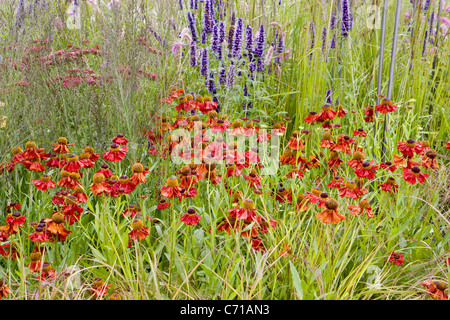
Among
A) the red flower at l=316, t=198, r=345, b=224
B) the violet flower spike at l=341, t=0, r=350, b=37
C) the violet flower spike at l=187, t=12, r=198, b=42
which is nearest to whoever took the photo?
the red flower at l=316, t=198, r=345, b=224

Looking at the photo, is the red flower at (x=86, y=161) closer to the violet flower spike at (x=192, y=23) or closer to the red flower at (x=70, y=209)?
the red flower at (x=70, y=209)

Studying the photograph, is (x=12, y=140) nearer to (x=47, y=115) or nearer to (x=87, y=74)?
(x=47, y=115)

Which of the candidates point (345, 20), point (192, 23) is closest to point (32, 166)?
point (192, 23)

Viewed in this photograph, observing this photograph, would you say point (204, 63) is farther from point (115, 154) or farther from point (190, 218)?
point (190, 218)

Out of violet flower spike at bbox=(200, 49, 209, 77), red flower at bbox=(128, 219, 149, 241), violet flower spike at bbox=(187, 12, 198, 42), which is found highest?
violet flower spike at bbox=(187, 12, 198, 42)

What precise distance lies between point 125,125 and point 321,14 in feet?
5.45

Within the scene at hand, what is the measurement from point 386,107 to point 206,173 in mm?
956

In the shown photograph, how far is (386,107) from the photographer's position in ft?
7.03

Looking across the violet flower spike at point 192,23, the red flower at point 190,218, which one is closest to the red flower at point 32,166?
the red flower at point 190,218

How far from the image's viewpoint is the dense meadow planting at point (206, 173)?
5.28ft

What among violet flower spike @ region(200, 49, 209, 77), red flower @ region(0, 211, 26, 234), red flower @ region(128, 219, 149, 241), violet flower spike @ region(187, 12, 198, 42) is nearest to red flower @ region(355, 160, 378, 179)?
red flower @ region(128, 219, 149, 241)

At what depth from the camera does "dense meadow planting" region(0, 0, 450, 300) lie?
1610 millimetres

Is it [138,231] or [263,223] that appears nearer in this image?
[138,231]

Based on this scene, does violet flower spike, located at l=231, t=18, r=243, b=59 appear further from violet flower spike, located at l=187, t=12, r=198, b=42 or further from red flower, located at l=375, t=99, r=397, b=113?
red flower, located at l=375, t=99, r=397, b=113
